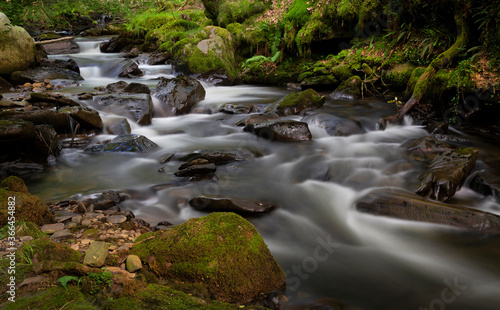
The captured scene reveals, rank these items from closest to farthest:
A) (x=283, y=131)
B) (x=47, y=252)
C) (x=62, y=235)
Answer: (x=47, y=252) → (x=62, y=235) → (x=283, y=131)

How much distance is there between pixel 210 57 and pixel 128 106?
18.0 ft

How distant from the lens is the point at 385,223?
14.2 feet

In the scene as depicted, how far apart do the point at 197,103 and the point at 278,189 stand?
5.32 m

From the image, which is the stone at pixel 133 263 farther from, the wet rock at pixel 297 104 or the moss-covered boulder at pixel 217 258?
the wet rock at pixel 297 104

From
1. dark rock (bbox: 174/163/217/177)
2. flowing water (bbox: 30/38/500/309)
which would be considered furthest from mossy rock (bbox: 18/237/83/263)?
dark rock (bbox: 174/163/217/177)

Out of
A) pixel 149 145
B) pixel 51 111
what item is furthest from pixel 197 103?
pixel 51 111

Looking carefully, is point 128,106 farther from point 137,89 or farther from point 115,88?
point 115,88

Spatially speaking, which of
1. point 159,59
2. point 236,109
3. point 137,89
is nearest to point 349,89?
point 236,109

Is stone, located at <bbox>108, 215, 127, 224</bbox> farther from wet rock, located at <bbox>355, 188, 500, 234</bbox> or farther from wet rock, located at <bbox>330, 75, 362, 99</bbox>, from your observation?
wet rock, located at <bbox>330, 75, 362, 99</bbox>

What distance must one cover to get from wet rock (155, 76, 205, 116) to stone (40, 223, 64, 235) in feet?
20.2

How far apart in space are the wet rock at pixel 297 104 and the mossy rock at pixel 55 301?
24.1 ft

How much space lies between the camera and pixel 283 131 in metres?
7.35

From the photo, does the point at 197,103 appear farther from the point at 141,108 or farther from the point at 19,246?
the point at 19,246

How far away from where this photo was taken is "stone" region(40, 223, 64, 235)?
10.5 ft
